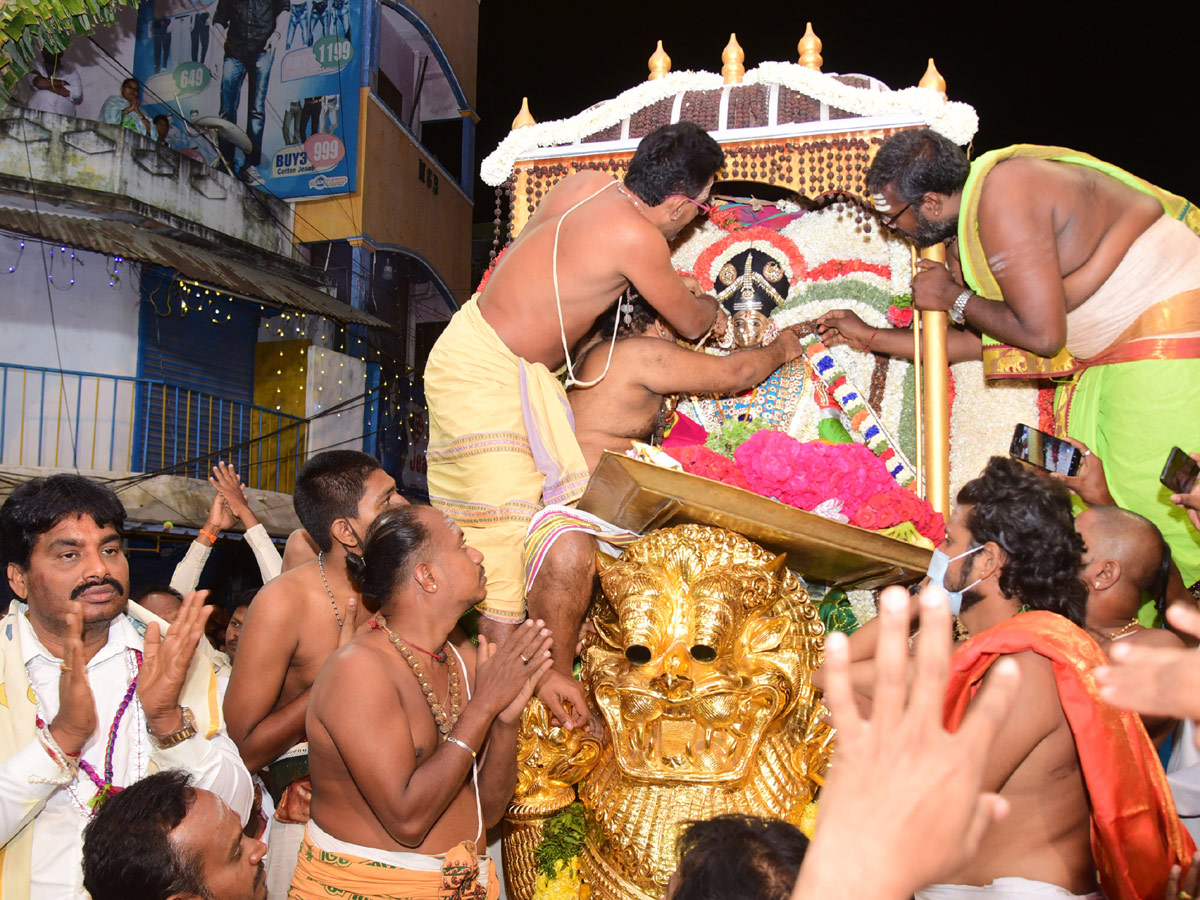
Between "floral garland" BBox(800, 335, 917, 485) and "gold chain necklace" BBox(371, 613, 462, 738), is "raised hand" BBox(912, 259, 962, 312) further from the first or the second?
"gold chain necklace" BBox(371, 613, 462, 738)

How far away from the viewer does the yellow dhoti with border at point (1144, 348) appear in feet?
12.2

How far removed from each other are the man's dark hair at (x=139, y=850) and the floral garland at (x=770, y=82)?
3.48 meters

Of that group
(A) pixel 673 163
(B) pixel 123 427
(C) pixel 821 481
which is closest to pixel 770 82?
(A) pixel 673 163

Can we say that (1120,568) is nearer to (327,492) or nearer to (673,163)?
(673,163)

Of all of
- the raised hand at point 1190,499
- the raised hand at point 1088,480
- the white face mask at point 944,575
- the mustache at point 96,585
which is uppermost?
the raised hand at point 1088,480

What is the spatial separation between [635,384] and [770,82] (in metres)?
1.73

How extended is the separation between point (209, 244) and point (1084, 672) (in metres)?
13.3

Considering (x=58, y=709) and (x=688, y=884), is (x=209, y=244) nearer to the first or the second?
(x=58, y=709)

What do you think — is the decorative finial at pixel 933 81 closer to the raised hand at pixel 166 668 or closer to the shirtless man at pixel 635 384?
the shirtless man at pixel 635 384

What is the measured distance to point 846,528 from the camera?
11.3 ft

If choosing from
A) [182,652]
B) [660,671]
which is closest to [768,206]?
[660,671]

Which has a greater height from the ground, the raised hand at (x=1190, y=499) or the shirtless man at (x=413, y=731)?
the raised hand at (x=1190, y=499)

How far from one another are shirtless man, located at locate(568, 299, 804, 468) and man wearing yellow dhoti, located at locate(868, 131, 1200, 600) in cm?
110

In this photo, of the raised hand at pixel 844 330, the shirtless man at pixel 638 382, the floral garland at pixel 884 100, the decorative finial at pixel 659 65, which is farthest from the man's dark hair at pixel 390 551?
the decorative finial at pixel 659 65
